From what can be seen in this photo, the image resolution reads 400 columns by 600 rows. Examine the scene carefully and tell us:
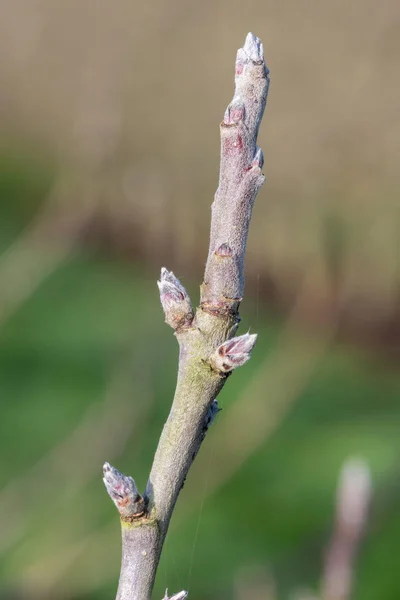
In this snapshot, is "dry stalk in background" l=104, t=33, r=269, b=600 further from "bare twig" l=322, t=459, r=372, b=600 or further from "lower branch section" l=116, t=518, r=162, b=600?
"bare twig" l=322, t=459, r=372, b=600

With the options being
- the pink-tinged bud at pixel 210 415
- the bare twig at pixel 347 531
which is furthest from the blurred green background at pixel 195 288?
the pink-tinged bud at pixel 210 415

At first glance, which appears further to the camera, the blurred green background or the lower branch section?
the blurred green background

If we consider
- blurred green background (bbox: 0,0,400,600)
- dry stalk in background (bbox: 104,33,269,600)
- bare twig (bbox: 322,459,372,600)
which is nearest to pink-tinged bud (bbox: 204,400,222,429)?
dry stalk in background (bbox: 104,33,269,600)

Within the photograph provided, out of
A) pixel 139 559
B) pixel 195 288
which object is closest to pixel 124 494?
pixel 139 559

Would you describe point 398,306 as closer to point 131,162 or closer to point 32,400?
point 131,162

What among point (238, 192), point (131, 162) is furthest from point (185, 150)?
point (238, 192)

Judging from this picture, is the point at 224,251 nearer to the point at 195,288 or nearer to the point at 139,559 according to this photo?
the point at 139,559
